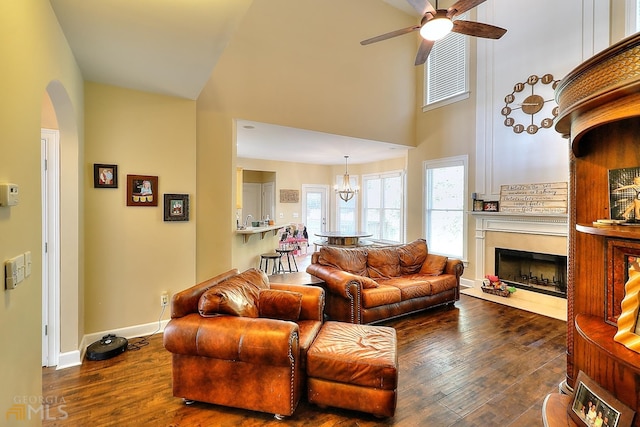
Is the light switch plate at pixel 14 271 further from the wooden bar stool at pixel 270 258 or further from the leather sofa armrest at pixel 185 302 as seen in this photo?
the wooden bar stool at pixel 270 258

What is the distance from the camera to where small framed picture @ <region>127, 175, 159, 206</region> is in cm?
305

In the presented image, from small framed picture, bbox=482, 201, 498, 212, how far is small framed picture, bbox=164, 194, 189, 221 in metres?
4.50

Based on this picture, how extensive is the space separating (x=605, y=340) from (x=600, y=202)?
690mm

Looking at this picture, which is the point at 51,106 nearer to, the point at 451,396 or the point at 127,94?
the point at 127,94

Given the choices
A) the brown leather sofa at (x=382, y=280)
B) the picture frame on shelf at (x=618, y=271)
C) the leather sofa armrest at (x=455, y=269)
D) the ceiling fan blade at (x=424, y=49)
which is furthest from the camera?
the leather sofa armrest at (x=455, y=269)

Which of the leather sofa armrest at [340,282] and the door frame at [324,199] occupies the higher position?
the door frame at [324,199]

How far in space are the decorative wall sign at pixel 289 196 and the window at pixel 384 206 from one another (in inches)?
77.8

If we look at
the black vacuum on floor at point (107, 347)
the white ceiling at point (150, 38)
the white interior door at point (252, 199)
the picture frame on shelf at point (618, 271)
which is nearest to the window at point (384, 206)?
the white interior door at point (252, 199)

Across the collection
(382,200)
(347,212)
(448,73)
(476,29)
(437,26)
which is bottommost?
(347,212)

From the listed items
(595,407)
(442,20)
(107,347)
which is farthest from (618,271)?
(107,347)

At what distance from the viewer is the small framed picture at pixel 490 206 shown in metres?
4.69

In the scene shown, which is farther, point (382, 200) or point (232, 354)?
point (382, 200)

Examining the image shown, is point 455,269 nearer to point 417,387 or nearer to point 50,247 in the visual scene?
point 417,387

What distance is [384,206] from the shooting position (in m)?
7.90
